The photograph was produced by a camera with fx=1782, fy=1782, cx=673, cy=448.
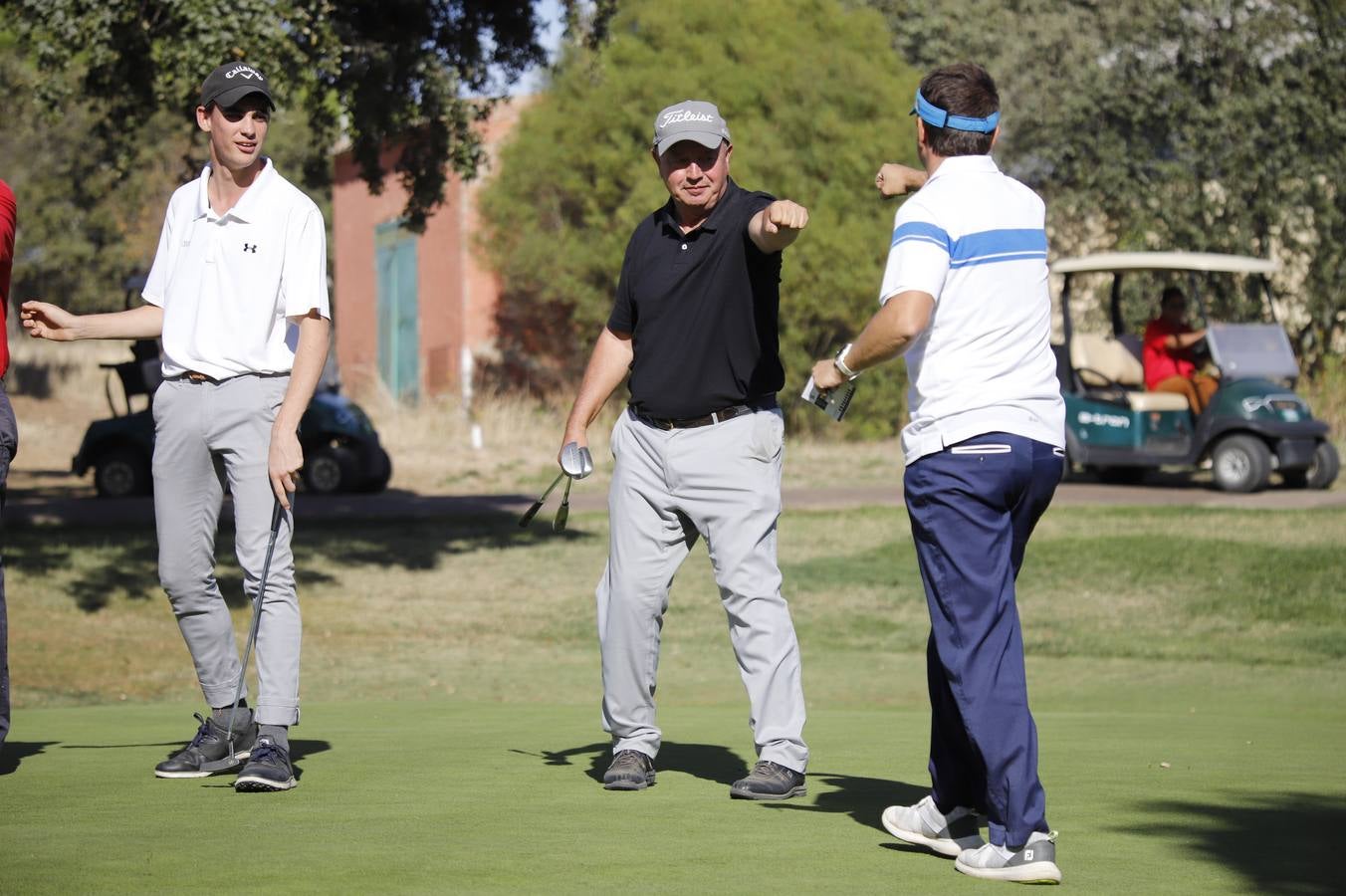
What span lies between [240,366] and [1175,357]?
15.8 meters

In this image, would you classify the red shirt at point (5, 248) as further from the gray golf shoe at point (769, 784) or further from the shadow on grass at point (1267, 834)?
the shadow on grass at point (1267, 834)

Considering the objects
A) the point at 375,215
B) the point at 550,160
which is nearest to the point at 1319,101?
the point at 550,160

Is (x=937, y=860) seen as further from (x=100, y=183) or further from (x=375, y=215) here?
(x=100, y=183)

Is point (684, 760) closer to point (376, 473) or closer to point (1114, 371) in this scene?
point (1114, 371)

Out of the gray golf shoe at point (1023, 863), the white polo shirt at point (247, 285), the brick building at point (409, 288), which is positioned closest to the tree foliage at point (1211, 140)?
the brick building at point (409, 288)

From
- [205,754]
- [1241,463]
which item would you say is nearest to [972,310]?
[205,754]

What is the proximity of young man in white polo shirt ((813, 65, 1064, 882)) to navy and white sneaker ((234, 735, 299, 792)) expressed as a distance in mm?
2103

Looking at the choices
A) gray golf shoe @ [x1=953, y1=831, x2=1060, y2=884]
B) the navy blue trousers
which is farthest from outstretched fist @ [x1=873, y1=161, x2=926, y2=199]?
gray golf shoe @ [x1=953, y1=831, x2=1060, y2=884]

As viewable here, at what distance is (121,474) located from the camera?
20984 millimetres

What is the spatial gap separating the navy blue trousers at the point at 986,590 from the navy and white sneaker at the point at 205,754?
8.21 ft

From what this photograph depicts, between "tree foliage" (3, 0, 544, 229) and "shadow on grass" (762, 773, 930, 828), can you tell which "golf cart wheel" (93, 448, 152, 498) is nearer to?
"tree foliage" (3, 0, 544, 229)

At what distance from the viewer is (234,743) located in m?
5.81

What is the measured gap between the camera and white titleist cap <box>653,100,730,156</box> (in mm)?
5414

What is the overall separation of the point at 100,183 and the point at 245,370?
36.2 metres
